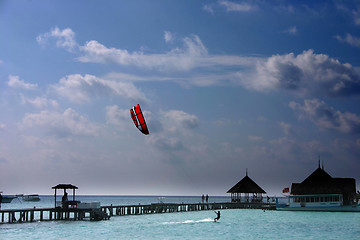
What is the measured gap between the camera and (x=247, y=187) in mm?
77688

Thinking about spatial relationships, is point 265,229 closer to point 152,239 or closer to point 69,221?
point 152,239

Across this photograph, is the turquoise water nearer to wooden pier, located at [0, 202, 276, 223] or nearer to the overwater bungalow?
wooden pier, located at [0, 202, 276, 223]

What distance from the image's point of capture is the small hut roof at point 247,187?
7731 cm

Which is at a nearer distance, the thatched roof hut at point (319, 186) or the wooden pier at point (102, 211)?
the wooden pier at point (102, 211)

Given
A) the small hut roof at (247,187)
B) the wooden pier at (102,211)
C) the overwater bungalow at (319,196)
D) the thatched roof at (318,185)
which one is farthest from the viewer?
the small hut roof at (247,187)

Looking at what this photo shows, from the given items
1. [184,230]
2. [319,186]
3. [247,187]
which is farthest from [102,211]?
[319,186]

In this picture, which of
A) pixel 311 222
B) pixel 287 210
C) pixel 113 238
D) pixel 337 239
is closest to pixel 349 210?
pixel 287 210

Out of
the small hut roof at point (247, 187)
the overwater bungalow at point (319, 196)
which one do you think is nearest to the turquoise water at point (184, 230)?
the overwater bungalow at point (319, 196)

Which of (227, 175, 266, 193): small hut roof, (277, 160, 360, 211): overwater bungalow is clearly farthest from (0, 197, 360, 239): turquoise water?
(227, 175, 266, 193): small hut roof

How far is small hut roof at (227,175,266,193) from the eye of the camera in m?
77.3

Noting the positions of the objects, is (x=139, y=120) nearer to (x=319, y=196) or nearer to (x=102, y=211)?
(x=102, y=211)

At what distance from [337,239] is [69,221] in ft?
88.3

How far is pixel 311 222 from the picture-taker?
53.5m

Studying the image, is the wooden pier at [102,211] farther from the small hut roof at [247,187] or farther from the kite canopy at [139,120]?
the kite canopy at [139,120]
